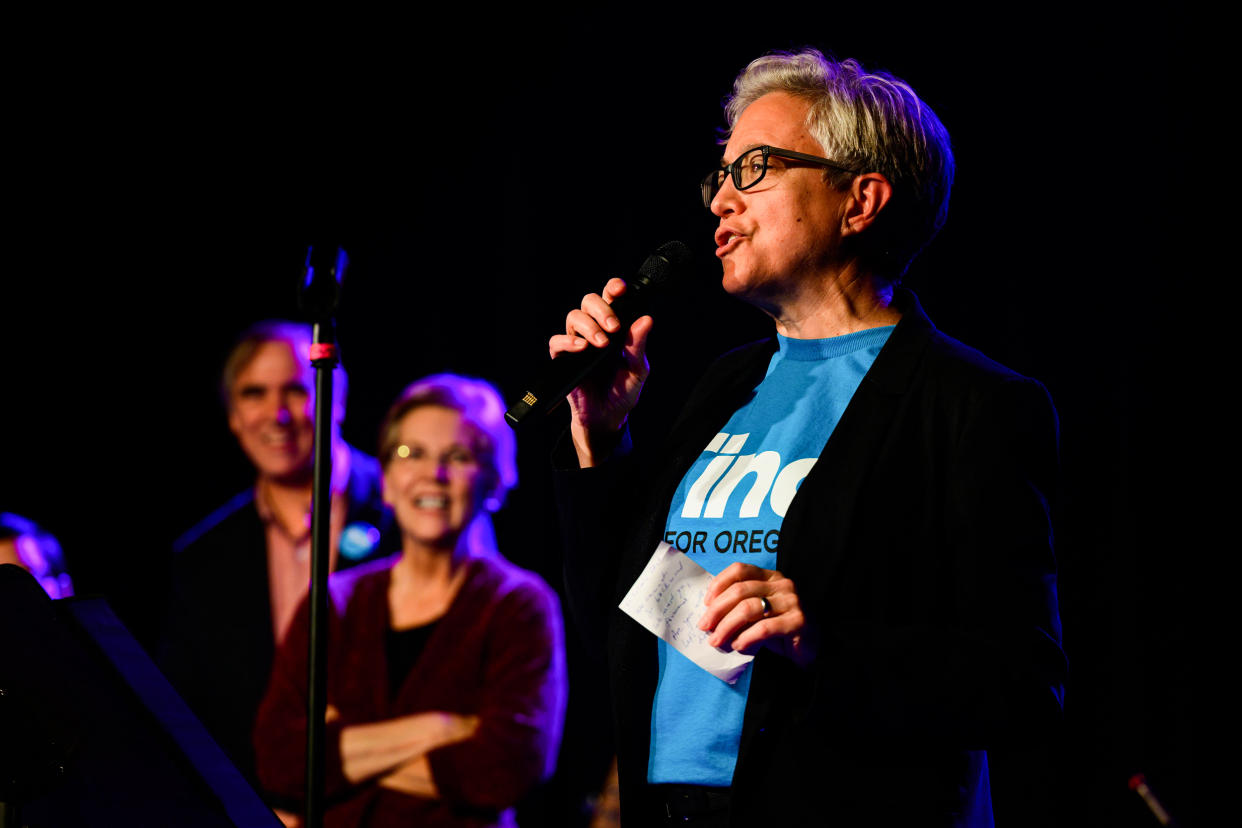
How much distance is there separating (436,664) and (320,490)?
190 centimetres

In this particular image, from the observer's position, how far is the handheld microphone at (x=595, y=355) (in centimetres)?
130

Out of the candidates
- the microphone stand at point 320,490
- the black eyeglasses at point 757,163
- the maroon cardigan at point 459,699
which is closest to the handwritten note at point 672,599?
the microphone stand at point 320,490

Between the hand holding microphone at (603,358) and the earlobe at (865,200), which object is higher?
the earlobe at (865,200)

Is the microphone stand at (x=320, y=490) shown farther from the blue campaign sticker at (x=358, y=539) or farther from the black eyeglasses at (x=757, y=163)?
the blue campaign sticker at (x=358, y=539)

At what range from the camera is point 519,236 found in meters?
3.54

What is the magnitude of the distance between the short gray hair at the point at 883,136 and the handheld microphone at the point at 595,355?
0.26 meters

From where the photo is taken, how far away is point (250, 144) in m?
3.88

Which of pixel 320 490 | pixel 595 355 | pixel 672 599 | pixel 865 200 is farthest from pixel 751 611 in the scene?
pixel 865 200

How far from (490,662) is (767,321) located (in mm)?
1310

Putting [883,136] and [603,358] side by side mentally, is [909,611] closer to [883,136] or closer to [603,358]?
[603,358]

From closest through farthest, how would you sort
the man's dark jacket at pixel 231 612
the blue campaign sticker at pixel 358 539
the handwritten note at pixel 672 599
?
the handwritten note at pixel 672 599 → the man's dark jacket at pixel 231 612 → the blue campaign sticker at pixel 358 539

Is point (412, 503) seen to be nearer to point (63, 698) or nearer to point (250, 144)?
point (250, 144)

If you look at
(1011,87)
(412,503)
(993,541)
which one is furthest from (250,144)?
(993,541)

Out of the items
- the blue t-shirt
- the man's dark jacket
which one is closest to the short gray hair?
the blue t-shirt
